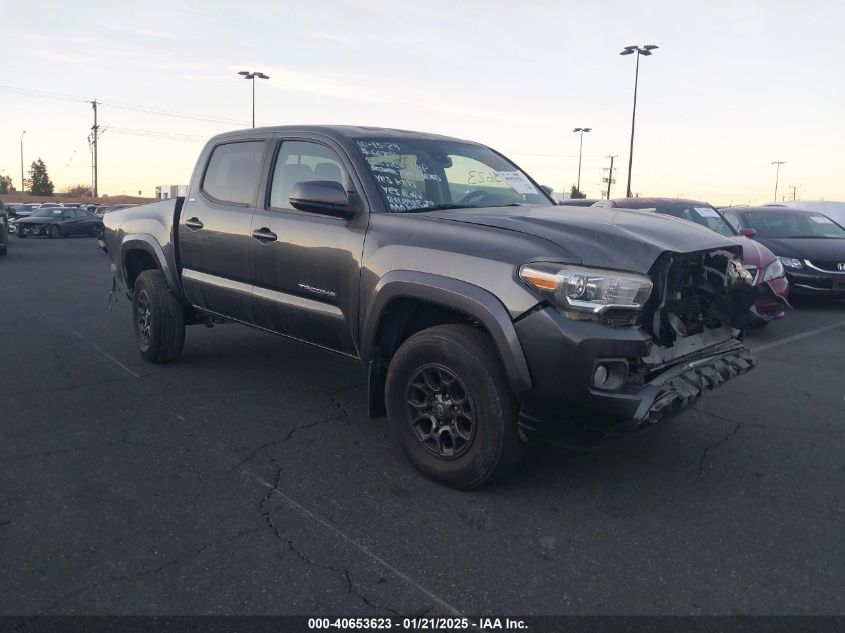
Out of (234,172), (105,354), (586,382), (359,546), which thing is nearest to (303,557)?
(359,546)

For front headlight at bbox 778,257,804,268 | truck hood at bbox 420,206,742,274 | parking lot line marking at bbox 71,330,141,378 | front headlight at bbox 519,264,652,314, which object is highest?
truck hood at bbox 420,206,742,274

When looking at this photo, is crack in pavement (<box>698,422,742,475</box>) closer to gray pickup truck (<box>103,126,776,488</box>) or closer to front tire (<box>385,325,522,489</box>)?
gray pickup truck (<box>103,126,776,488</box>)

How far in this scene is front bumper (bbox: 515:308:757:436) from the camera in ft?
Answer: 10.5

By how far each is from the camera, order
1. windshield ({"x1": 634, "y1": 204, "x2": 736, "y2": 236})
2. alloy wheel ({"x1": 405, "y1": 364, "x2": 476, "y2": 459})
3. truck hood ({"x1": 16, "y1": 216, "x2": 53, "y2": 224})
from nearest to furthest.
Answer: alloy wheel ({"x1": 405, "y1": 364, "x2": 476, "y2": 459})
windshield ({"x1": 634, "y1": 204, "x2": 736, "y2": 236})
truck hood ({"x1": 16, "y1": 216, "x2": 53, "y2": 224})

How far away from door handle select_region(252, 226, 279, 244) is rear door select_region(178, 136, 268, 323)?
8 centimetres

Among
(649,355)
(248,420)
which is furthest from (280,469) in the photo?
(649,355)

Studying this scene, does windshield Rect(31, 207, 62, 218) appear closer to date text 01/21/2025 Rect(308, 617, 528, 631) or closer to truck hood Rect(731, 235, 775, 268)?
truck hood Rect(731, 235, 775, 268)

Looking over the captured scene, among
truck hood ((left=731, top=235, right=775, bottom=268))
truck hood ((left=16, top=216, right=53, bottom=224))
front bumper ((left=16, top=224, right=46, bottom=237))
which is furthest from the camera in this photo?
front bumper ((left=16, top=224, right=46, bottom=237))

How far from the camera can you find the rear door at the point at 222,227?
16.6 ft

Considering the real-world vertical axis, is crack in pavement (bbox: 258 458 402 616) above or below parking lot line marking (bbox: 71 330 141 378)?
above

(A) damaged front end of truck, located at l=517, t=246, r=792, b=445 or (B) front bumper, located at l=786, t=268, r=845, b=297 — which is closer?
(A) damaged front end of truck, located at l=517, t=246, r=792, b=445

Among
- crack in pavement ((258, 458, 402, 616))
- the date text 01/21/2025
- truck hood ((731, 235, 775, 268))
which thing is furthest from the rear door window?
truck hood ((731, 235, 775, 268))

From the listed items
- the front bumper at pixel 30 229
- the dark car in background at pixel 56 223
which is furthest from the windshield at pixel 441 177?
the front bumper at pixel 30 229

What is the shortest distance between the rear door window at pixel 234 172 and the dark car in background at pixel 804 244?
22.4ft
